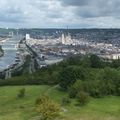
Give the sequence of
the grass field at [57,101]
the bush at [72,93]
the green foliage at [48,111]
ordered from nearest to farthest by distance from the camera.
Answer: the green foliage at [48,111] → the grass field at [57,101] → the bush at [72,93]

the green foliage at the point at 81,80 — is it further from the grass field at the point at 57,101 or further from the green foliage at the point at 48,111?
→ the green foliage at the point at 48,111

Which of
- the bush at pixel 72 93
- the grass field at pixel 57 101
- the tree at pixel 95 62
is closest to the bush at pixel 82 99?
the grass field at pixel 57 101

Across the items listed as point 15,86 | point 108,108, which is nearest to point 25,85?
point 15,86

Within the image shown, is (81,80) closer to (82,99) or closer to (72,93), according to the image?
(72,93)

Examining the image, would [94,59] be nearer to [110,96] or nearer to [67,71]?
[67,71]

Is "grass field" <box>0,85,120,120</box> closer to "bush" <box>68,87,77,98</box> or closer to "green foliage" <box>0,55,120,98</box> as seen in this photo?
"bush" <box>68,87,77,98</box>

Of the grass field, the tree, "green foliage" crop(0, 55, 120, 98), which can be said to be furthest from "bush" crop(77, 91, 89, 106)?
the tree

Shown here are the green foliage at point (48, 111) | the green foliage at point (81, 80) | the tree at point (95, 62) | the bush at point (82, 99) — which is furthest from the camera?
the tree at point (95, 62)

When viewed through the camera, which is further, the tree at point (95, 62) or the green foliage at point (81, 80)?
the tree at point (95, 62)
